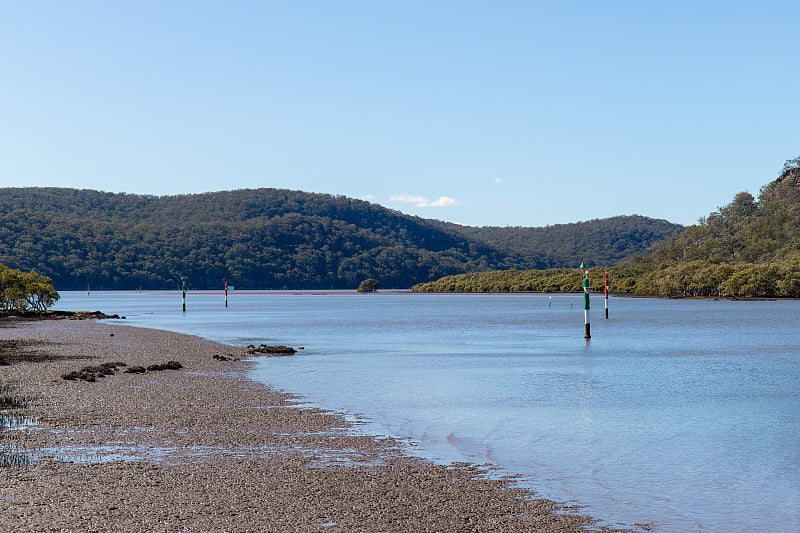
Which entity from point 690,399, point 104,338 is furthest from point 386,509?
point 104,338

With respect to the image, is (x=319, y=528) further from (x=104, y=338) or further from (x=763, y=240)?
(x=763, y=240)

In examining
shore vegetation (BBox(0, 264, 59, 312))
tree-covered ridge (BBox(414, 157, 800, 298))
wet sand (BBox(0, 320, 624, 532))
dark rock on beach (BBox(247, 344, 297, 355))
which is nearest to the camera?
wet sand (BBox(0, 320, 624, 532))

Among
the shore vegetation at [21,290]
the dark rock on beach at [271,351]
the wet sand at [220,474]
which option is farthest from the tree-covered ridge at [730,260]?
the wet sand at [220,474]

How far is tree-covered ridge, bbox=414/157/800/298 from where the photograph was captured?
136500mm

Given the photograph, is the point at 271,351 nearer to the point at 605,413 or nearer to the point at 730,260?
the point at 605,413

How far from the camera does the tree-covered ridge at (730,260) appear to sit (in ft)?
448

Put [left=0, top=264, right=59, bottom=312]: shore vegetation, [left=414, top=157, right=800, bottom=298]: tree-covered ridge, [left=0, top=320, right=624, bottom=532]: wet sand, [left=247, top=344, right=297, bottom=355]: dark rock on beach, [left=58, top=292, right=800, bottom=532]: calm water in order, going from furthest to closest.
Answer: [left=414, top=157, right=800, bottom=298]: tree-covered ridge < [left=0, top=264, right=59, bottom=312]: shore vegetation < [left=247, top=344, right=297, bottom=355]: dark rock on beach < [left=58, top=292, right=800, bottom=532]: calm water < [left=0, top=320, right=624, bottom=532]: wet sand

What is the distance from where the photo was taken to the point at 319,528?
10414 millimetres

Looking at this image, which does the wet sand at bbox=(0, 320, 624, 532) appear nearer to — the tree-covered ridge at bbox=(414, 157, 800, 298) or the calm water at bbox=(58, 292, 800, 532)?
the calm water at bbox=(58, 292, 800, 532)

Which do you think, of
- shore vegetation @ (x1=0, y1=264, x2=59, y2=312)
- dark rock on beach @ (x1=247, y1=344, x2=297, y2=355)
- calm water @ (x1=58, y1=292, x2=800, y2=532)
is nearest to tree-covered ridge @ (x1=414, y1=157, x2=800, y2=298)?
calm water @ (x1=58, y1=292, x2=800, y2=532)

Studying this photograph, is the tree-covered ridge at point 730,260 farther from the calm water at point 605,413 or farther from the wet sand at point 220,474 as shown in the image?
the wet sand at point 220,474

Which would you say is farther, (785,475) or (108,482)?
(785,475)

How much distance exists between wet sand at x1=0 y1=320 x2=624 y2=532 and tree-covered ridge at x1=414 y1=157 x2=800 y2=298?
420ft

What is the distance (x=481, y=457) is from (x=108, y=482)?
630 centimetres
